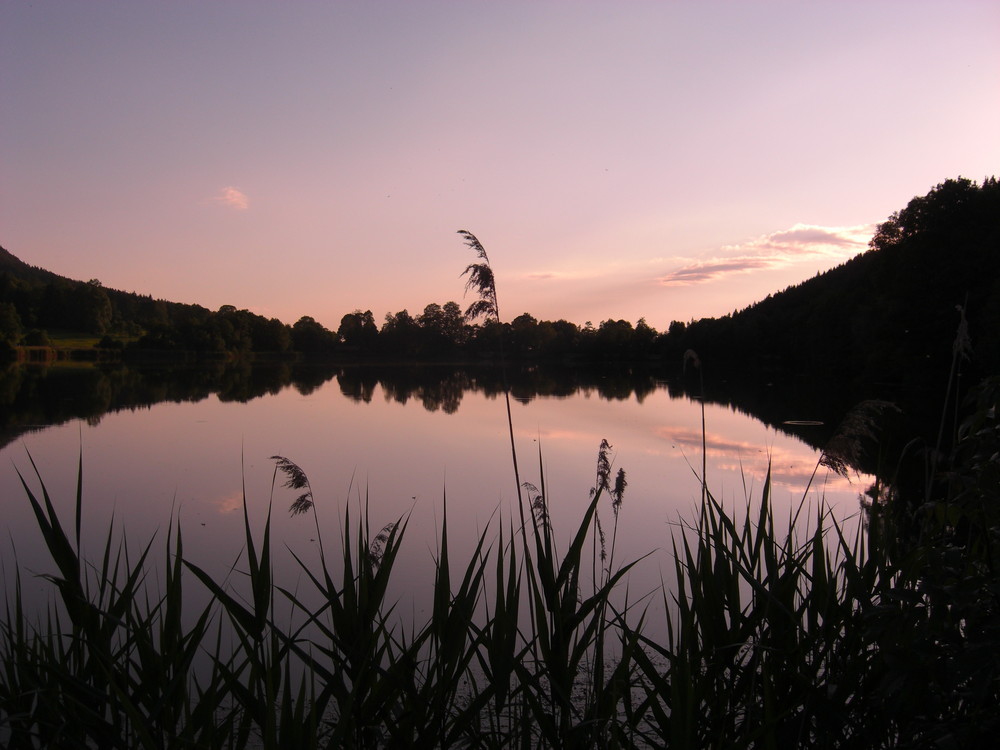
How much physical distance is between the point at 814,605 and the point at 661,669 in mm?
2181

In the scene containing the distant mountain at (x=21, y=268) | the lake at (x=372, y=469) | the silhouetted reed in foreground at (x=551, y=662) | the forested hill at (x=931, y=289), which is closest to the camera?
the silhouetted reed in foreground at (x=551, y=662)

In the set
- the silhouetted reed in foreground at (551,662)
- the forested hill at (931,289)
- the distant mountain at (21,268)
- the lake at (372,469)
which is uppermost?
the distant mountain at (21,268)

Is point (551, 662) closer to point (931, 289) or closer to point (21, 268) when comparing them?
point (931, 289)

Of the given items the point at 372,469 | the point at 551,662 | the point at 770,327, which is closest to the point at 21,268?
the point at 770,327

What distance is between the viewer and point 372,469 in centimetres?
1127

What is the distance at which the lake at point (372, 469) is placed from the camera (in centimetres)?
683

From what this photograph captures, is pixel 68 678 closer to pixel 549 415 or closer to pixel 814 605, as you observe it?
pixel 814 605

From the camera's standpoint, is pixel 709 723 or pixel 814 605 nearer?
pixel 709 723

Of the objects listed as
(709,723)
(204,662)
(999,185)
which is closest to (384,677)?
(709,723)

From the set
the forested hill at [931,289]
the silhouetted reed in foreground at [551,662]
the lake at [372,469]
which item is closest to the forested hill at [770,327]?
the forested hill at [931,289]

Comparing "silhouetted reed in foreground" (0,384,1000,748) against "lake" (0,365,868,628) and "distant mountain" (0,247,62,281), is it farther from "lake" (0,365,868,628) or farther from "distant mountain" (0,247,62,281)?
"distant mountain" (0,247,62,281)

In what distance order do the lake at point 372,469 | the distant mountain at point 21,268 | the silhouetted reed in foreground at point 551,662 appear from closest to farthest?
the silhouetted reed in foreground at point 551,662 < the lake at point 372,469 < the distant mountain at point 21,268

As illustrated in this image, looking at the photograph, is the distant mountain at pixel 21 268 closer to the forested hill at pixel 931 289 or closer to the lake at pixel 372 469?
the lake at pixel 372 469

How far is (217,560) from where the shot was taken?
6.36 meters
